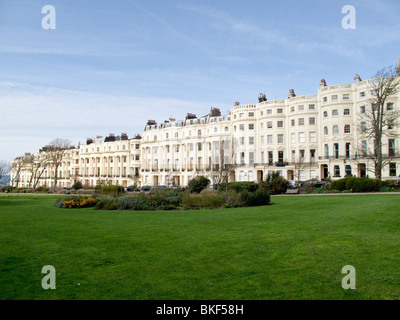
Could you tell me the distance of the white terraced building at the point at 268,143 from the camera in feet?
171

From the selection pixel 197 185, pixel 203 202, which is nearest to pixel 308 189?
pixel 197 185

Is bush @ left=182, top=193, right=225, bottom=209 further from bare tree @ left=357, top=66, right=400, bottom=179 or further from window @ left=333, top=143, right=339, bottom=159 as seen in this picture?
window @ left=333, top=143, right=339, bottom=159

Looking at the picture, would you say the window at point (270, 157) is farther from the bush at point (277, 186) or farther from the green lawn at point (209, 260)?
the green lawn at point (209, 260)

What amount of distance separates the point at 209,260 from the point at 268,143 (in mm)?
55908

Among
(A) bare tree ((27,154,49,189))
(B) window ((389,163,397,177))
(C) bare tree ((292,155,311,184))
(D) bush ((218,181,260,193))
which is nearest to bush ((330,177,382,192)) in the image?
(D) bush ((218,181,260,193))

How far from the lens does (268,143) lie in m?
62.7

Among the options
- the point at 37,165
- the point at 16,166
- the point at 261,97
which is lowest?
the point at 16,166

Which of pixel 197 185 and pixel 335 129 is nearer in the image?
pixel 197 185

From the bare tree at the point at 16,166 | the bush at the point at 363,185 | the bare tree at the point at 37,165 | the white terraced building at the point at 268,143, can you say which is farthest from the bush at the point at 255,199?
the bare tree at the point at 16,166

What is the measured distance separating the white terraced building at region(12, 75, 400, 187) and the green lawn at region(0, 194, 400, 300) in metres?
27.9

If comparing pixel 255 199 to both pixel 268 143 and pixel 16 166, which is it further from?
pixel 16 166

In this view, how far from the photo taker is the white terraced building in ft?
171
